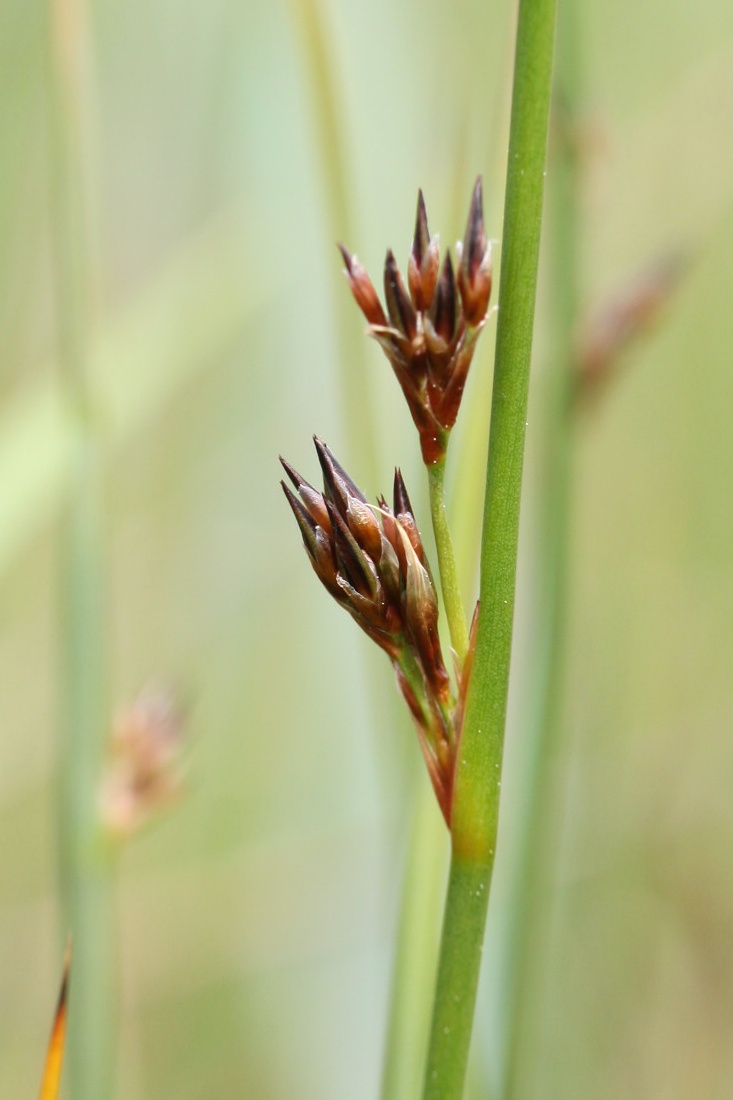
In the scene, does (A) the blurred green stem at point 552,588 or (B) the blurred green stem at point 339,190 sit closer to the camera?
(A) the blurred green stem at point 552,588

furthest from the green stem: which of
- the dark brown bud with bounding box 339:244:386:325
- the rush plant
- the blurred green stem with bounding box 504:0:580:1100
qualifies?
the blurred green stem with bounding box 504:0:580:1100

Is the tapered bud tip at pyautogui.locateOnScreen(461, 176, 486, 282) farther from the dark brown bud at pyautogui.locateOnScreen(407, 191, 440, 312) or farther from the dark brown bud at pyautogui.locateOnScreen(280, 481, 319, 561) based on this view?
the dark brown bud at pyautogui.locateOnScreen(280, 481, 319, 561)

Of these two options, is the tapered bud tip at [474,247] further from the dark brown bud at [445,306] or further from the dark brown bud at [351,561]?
the dark brown bud at [351,561]

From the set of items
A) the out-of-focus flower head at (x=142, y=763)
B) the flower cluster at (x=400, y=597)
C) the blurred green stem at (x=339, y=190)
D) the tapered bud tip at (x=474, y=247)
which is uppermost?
the blurred green stem at (x=339, y=190)

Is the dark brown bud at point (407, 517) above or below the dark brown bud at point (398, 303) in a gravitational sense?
below

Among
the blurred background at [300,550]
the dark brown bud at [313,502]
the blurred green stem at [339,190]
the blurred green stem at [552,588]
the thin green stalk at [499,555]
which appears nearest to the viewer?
the thin green stalk at [499,555]

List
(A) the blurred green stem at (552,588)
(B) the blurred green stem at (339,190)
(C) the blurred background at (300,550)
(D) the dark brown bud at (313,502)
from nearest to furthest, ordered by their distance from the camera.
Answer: (D) the dark brown bud at (313,502)
(A) the blurred green stem at (552,588)
(B) the blurred green stem at (339,190)
(C) the blurred background at (300,550)

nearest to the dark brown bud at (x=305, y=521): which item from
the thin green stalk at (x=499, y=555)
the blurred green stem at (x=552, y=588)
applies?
the thin green stalk at (x=499, y=555)
